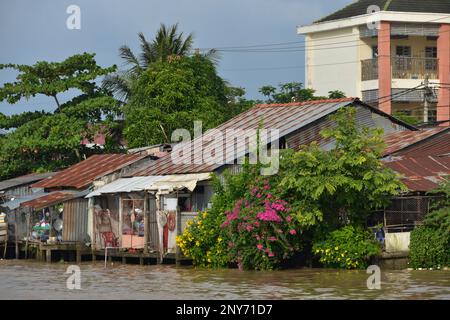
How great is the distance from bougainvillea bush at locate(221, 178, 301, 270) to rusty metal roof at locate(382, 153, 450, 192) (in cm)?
329

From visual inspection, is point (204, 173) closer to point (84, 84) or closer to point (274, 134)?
point (274, 134)

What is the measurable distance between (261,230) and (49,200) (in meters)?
10.6

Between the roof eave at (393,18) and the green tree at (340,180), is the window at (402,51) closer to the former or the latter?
the roof eave at (393,18)

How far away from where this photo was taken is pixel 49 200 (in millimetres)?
38188

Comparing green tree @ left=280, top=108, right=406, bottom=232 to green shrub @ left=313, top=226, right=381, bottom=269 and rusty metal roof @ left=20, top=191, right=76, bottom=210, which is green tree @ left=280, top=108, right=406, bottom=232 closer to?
green shrub @ left=313, top=226, right=381, bottom=269

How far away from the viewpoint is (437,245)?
29469 mm

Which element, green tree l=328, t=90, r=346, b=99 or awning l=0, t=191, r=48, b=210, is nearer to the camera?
awning l=0, t=191, r=48, b=210

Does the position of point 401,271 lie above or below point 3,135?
below

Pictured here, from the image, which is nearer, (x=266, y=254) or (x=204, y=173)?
(x=266, y=254)

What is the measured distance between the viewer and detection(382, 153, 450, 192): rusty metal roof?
3060 centimetres

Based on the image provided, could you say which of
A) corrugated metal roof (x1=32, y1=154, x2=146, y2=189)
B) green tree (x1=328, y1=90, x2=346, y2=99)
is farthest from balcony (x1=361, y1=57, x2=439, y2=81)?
corrugated metal roof (x1=32, y1=154, x2=146, y2=189)

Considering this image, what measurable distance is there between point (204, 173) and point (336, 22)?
69.5 ft
